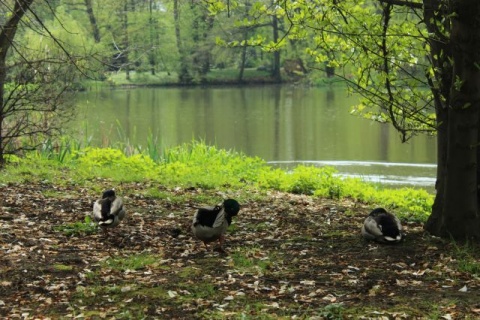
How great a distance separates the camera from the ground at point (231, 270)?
14.3 feet

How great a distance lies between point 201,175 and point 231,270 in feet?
18.9

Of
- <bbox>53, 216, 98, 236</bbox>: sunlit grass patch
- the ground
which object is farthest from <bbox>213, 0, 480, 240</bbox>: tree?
<bbox>53, 216, 98, 236</bbox>: sunlit grass patch

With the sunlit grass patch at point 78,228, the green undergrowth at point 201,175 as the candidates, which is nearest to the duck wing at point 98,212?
the sunlit grass patch at point 78,228

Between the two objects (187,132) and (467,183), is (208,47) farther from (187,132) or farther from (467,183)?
(467,183)

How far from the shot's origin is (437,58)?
581 cm

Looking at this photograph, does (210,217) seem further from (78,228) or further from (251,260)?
(78,228)

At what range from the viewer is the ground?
4.35 metres

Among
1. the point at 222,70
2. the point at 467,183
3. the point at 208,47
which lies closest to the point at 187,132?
the point at 467,183

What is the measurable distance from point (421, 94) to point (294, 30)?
1576 millimetres

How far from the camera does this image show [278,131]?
2545cm

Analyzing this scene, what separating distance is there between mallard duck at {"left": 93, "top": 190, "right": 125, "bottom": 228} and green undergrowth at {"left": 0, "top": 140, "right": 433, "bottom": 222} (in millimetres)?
2342

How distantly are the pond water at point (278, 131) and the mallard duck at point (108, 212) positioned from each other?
814 cm

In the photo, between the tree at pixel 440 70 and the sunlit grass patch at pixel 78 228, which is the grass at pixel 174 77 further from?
the tree at pixel 440 70

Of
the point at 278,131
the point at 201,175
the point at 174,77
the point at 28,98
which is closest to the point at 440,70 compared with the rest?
the point at 201,175
